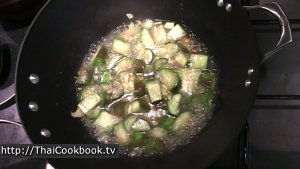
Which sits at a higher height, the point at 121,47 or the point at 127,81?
the point at 121,47

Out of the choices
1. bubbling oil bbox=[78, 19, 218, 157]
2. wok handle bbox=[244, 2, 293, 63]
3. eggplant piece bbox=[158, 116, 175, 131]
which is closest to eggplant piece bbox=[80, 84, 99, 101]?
bubbling oil bbox=[78, 19, 218, 157]

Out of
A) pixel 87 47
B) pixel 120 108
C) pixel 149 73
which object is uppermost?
pixel 87 47

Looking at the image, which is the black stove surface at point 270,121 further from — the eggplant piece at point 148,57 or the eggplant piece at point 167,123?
the eggplant piece at point 148,57

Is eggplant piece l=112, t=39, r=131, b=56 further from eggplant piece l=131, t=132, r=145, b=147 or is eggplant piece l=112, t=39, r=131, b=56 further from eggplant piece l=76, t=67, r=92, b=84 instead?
eggplant piece l=131, t=132, r=145, b=147

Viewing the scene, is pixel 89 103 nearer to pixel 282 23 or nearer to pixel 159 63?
pixel 159 63

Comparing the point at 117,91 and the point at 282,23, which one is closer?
the point at 282,23

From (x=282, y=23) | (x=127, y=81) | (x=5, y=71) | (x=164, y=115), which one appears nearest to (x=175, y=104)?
(x=164, y=115)

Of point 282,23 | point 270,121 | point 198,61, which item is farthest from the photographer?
point 198,61
